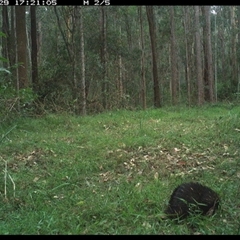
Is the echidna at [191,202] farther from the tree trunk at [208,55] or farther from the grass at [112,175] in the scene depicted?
the tree trunk at [208,55]

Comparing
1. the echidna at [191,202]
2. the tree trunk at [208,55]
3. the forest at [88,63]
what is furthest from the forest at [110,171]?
the tree trunk at [208,55]

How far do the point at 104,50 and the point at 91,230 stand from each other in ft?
44.9

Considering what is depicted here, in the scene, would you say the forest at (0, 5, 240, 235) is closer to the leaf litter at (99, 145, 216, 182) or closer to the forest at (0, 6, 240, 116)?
the leaf litter at (99, 145, 216, 182)

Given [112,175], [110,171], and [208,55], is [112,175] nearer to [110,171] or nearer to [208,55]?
[110,171]

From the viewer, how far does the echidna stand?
11.6 ft

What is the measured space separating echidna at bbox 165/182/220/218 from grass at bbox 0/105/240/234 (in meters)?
0.10

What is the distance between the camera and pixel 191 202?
3.59 meters

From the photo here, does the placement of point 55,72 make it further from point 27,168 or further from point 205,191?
point 205,191

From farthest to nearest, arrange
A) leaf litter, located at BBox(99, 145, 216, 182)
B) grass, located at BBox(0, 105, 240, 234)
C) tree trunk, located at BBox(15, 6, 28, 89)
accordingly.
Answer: tree trunk, located at BBox(15, 6, 28, 89) < leaf litter, located at BBox(99, 145, 216, 182) < grass, located at BBox(0, 105, 240, 234)

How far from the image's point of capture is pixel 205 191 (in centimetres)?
373

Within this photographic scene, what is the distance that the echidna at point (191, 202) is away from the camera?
3.53 m

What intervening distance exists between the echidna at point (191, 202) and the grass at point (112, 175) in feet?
0.31

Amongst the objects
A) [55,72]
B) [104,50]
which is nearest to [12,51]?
[55,72]

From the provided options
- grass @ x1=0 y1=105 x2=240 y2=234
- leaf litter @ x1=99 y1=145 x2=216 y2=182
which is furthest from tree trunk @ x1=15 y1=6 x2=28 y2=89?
leaf litter @ x1=99 y1=145 x2=216 y2=182
